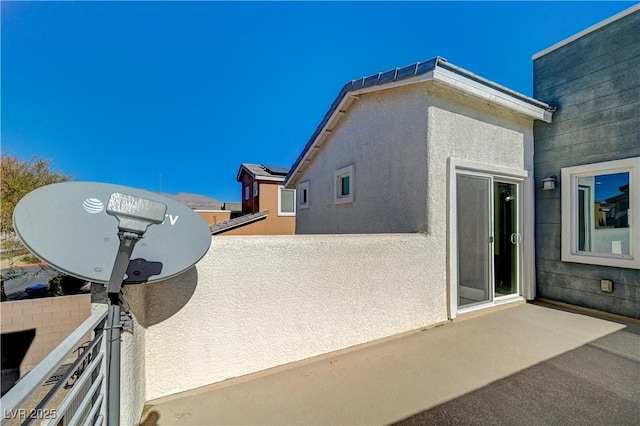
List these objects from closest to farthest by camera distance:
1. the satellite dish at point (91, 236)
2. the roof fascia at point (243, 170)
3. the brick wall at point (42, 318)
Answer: the satellite dish at point (91, 236) → the brick wall at point (42, 318) → the roof fascia at point (243, 170)

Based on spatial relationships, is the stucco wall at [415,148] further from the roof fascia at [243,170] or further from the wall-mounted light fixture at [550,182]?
the roof fascia at [243,170]

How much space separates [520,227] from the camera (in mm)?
6254

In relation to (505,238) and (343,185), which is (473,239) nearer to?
(505,238)

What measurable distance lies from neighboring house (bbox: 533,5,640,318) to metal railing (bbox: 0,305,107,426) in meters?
8.15

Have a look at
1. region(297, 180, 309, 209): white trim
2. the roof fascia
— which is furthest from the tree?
the roof fascia

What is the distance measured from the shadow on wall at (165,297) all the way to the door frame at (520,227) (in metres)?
4.45

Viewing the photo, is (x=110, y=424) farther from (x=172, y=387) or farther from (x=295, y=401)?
(x=295, y=401)

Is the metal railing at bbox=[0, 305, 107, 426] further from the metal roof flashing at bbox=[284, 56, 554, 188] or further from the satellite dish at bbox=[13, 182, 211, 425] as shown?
the metal roof flashing at bbox=[284, 56, 554, 188]

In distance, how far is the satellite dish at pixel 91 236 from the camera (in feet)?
5.35

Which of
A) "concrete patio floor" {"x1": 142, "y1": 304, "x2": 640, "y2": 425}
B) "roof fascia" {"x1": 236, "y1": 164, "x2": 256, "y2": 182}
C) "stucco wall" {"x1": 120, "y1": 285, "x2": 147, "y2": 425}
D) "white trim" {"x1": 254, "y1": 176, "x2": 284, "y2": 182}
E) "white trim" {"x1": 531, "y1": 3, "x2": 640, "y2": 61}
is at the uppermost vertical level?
"white trim" {"x1": 531, "y1": 3, "x2": 640, "y2": 61}

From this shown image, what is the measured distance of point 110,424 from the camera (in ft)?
5.61

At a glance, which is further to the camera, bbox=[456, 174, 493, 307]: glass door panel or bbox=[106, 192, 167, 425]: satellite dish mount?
bbox=[456, 174, 493, 307]: glass door panel

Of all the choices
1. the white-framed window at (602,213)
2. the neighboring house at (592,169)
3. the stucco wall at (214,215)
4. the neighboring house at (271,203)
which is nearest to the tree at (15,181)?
the neighboring house at (271,203)

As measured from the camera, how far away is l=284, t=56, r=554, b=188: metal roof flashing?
4.81 meters
